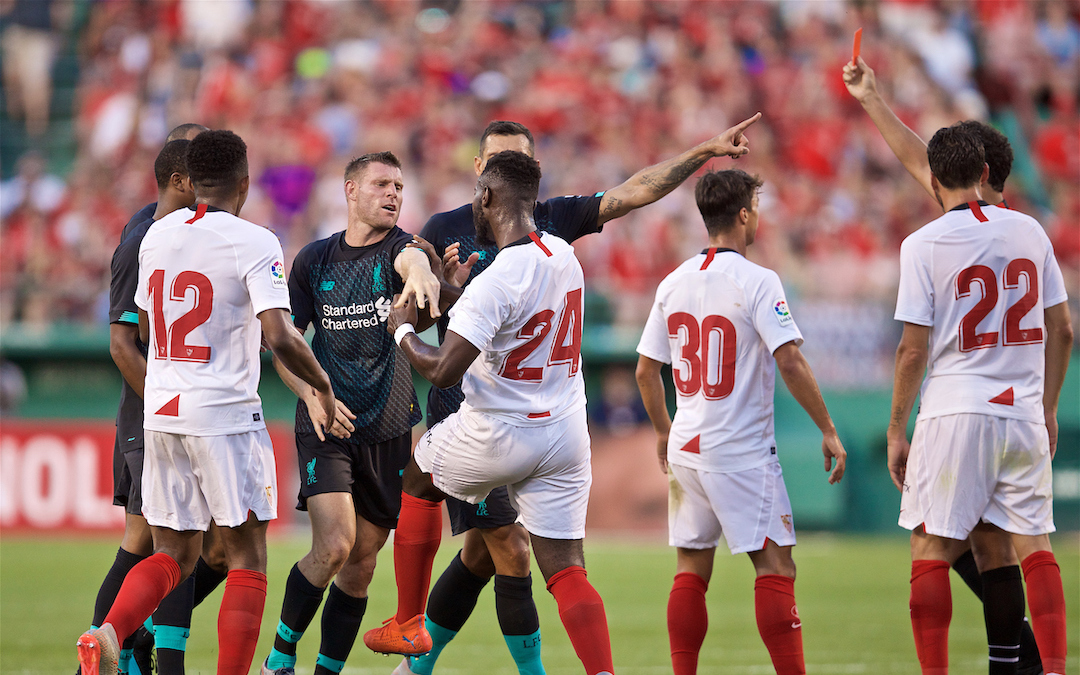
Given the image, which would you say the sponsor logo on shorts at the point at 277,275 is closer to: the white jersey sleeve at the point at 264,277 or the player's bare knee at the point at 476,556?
the white jersey sleeve at the point at 264,277

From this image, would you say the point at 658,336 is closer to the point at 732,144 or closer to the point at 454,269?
the point at 732,144

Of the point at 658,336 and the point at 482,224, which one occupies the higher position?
the point at 482,224

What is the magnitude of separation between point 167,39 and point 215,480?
16029mm

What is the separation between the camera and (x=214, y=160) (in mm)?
5207

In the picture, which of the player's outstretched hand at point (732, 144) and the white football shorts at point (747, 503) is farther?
the player's outstretched hand at point (732, 144)

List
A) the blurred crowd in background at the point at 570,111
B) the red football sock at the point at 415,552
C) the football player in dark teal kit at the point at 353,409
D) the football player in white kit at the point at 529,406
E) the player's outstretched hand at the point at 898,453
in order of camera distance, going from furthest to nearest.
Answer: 1. the blurred crowd in background at the point at 570,111
2. the red football sock at the point at 415,552
3. the football player in dark teal kit at the point at 353,409
4. the player's outstretched hand at the point at 898,453
5. the football player in white kit at the point at 529,406

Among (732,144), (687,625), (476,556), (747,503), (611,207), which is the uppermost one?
(732,144)

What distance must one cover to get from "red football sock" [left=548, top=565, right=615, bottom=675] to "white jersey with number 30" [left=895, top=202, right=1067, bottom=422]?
1.70m

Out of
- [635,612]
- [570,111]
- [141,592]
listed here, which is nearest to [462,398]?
[141,592]

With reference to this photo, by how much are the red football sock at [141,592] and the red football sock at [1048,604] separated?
12.1ft

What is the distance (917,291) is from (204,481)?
3195 mm

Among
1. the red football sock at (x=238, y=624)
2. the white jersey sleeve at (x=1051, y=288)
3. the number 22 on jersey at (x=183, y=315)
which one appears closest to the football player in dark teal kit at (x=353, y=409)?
the red football sock at (x=238, y=624)

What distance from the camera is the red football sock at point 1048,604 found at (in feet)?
17.0

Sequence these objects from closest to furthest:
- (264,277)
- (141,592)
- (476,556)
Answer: (141,592) < (264,277) < (476,556)
